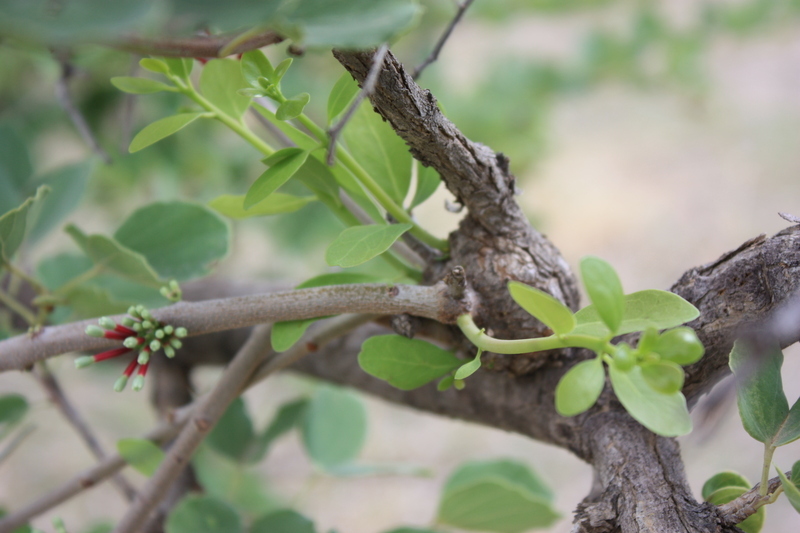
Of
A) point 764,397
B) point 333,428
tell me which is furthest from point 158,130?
point 333,428

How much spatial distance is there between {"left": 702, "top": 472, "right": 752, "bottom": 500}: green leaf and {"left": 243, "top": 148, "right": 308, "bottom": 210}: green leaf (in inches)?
8.8

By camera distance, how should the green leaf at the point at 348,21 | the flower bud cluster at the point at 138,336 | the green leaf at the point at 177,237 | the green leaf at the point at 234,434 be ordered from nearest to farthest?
the green leaf at the point at 348,21 → the flower bud cluster at the point at 138,336 → the green leaf at the point at 177,237 → the green leaf at the point at 234,434

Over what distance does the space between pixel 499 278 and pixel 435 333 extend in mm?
42

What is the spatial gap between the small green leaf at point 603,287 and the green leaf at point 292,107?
4.0 inches

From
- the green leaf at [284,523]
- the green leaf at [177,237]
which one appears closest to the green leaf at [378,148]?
the green leaf at [177,237]

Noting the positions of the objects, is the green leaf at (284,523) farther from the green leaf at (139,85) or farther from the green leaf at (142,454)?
the green leaf at (139,85)

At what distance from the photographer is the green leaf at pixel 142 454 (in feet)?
1.01

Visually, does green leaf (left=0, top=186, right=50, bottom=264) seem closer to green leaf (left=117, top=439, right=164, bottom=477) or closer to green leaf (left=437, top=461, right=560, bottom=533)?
green leaf (left=117, top=439, right=164, bottom=477)

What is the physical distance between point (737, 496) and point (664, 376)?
0.13 m

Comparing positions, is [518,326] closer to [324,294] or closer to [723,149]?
[324,294]

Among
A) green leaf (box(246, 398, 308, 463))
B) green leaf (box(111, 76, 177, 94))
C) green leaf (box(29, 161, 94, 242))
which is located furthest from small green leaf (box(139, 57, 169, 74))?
green leaf (box(246, 398, 308, 463))

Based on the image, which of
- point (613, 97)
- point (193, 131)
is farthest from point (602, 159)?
point (193, 131)

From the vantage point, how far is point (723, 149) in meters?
1.57

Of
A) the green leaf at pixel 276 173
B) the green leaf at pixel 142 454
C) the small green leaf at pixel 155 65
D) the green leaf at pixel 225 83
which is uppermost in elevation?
the green leaf at pixel 225 83
